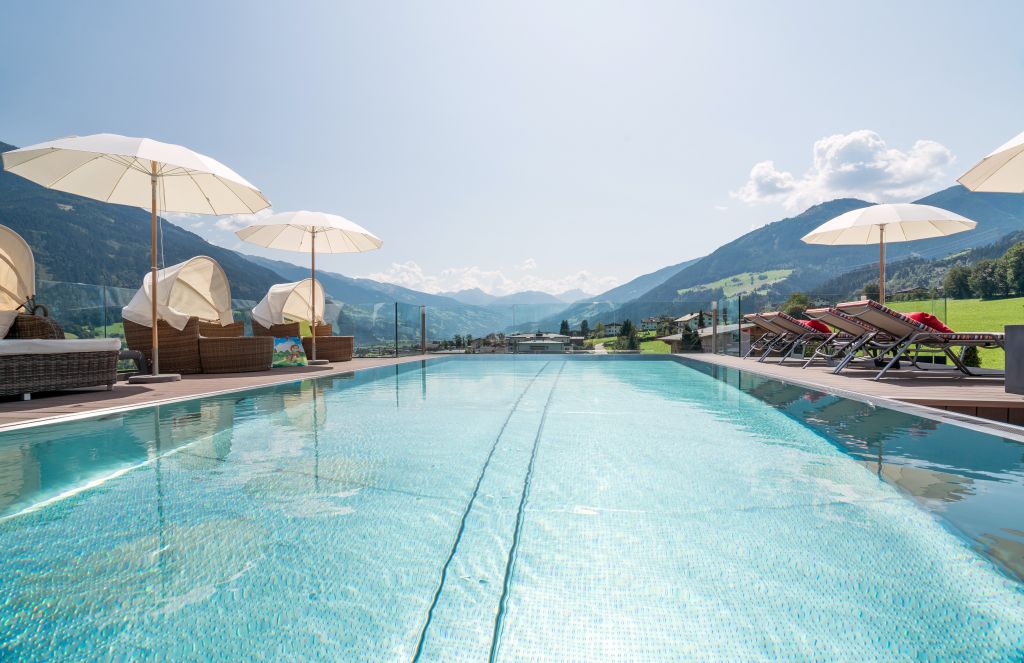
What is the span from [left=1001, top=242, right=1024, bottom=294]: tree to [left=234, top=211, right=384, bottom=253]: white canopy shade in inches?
1226

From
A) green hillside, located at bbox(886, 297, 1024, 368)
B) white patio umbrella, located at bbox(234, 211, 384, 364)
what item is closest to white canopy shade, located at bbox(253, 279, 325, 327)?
white patio umbrella, located at bbox(234, 211, 384, 364)

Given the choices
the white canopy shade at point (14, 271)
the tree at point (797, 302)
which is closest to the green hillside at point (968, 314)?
the tree at point (797, 302)

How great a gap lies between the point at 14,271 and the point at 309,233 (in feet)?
14.2

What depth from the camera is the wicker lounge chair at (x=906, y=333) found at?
5863 millimetres

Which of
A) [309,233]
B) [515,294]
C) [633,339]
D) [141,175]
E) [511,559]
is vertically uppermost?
[515,294]

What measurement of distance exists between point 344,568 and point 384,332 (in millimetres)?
11961

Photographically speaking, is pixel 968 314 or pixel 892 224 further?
pixel 968 314

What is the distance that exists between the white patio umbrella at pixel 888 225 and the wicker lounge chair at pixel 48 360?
32.6 ft

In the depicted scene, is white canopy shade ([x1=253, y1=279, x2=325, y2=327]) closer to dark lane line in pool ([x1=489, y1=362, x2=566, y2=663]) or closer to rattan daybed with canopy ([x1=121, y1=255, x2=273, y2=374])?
rattan daybed with canopy ([x1=121, y1=255, x2=273, y2=374])

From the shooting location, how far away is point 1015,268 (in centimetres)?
3200

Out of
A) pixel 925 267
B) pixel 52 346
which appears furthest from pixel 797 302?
pixel 925 267

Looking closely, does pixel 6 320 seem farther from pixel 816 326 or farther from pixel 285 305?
pixel 816 326

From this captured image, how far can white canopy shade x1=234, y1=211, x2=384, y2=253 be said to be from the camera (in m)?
8.63

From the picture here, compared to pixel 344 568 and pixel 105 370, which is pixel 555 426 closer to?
pixel 344 568
